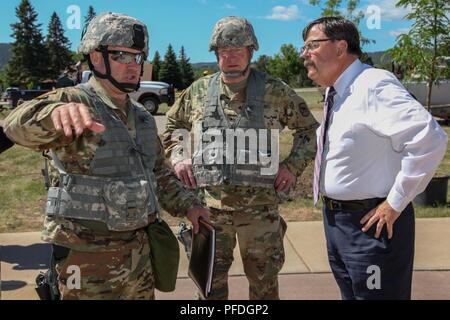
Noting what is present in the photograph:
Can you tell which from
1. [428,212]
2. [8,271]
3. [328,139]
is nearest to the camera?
[328,139]

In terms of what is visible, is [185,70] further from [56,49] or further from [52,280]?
[52,280]

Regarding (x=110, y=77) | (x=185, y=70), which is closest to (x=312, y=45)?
(x=110, y=77)

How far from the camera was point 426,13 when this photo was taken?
271 inches

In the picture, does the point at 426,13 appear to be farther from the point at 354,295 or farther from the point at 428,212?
the point at 354,295

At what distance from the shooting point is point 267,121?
10.8 feet

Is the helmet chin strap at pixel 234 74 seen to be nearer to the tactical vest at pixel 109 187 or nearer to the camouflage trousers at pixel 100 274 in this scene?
the tactical vest at pixel 109 187

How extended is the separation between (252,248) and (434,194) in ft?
13.7

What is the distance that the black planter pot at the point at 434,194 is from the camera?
6.54 metres

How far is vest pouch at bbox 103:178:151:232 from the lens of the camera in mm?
2299

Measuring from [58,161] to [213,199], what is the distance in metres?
1.24

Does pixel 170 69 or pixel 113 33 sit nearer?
pixel 113 33

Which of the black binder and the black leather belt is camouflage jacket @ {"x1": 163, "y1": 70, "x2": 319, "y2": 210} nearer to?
the black binder

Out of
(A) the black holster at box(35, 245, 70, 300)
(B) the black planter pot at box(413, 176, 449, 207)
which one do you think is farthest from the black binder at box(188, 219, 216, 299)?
(B) the black planter pot at box(413, 176, 449, 207)
